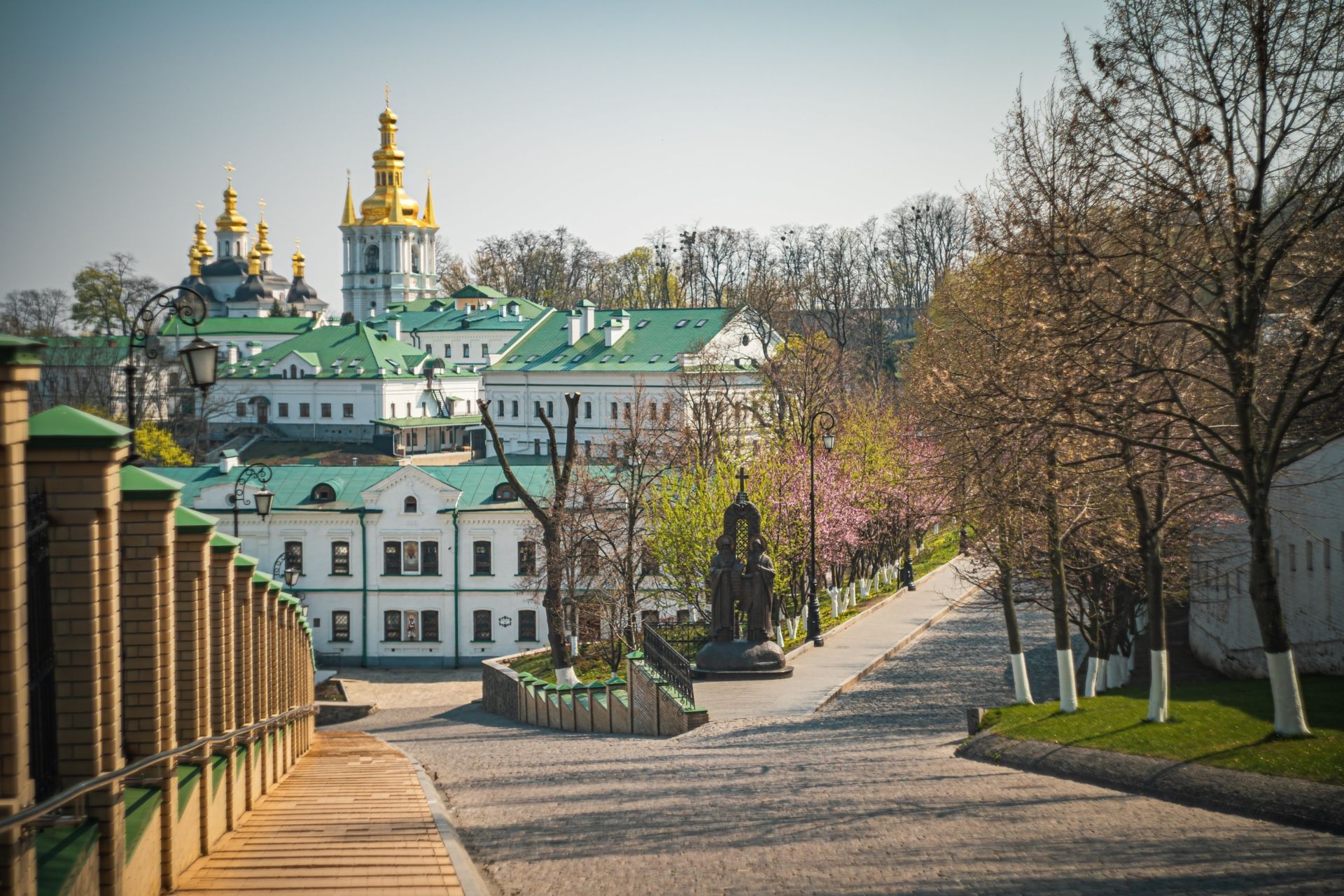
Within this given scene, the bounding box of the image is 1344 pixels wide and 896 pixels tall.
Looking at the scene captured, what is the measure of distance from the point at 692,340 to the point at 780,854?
74.8 m

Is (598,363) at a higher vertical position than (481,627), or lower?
higher

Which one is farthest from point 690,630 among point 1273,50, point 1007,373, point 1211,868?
point 1211,868

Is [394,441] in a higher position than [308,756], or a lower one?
higher

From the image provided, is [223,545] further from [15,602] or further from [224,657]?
[15,602]

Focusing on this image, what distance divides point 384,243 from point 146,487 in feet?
449

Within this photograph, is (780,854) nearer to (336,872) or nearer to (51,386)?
(336,872)

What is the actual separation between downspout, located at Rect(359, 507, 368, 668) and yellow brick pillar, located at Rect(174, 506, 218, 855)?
36.8 meters

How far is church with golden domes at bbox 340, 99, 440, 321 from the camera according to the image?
14075 cm

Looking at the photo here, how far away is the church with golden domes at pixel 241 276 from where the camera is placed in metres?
154

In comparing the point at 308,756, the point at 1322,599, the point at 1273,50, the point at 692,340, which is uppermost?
the point at 692,340

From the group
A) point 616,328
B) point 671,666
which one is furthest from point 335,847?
point 616,328

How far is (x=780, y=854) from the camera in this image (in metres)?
10.5

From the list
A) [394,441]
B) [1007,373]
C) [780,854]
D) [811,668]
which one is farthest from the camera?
[394,441]

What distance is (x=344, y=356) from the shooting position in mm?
100938
